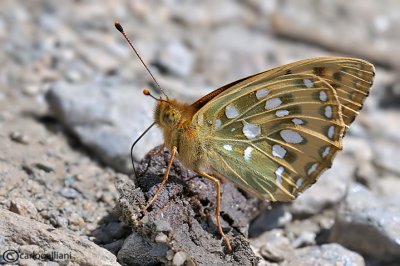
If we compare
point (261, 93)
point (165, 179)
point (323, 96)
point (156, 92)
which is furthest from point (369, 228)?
point (156, 92)

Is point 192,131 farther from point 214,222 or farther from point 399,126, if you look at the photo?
point 399,126

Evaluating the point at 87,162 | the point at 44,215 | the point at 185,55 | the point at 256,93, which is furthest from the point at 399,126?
the point at 44,215

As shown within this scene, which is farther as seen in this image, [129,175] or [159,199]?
[129,175]

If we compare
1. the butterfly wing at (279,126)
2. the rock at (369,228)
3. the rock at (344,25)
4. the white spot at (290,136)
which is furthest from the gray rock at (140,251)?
the rock at (344,25)

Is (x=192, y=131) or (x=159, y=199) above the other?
(x=192, y=131)

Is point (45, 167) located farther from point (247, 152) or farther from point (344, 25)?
point (344, 25)

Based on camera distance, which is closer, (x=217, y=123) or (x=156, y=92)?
(x=217, y=123)

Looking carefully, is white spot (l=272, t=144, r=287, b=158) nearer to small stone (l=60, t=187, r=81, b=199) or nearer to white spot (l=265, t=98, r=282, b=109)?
white spot (l=265, t=98, r=282, b=109)

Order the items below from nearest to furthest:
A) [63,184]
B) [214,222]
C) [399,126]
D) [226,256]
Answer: [226,256]
[214,222]
[63,184]
[399,126]
